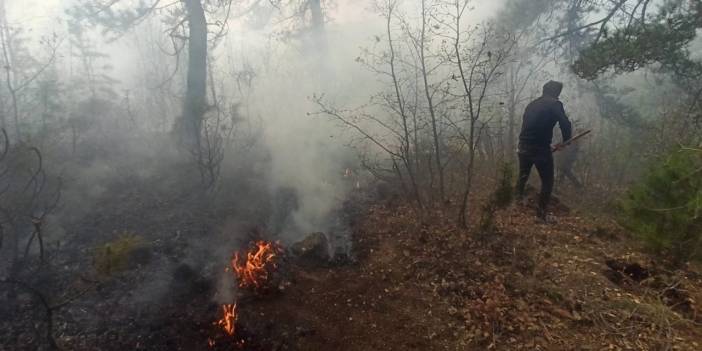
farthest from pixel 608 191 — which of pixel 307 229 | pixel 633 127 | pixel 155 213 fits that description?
pixel 155 213

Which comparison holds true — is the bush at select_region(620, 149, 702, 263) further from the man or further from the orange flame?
the orange flame

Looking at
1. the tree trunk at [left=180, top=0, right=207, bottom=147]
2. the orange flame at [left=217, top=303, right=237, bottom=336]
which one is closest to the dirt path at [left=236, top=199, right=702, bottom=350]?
the orange flame at [left=217, top=303, right=237, bottom=336]

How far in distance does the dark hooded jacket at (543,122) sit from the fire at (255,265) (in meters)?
4.02

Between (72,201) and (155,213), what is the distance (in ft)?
4.78

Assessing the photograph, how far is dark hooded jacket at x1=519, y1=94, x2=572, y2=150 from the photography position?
17.7 feet

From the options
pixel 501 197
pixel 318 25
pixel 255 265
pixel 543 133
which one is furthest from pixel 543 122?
pixel 318 25

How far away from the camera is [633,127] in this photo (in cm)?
906

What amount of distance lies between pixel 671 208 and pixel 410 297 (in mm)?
2777

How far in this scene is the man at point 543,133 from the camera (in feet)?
17.7

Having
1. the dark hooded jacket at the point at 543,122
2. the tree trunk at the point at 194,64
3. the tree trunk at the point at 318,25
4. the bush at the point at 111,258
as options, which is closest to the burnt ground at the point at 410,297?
the bush at the point at 111,258

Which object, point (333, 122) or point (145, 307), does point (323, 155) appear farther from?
point (145, 307)

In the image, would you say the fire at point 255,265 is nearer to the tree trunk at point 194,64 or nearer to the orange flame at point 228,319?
the orange flame at point 228,319

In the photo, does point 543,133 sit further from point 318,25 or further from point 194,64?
point 318,25

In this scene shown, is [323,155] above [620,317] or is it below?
above
